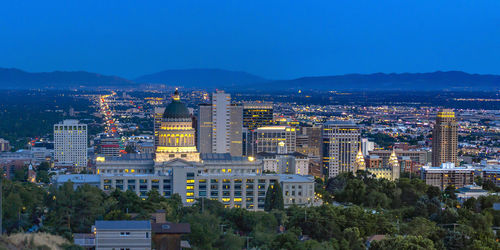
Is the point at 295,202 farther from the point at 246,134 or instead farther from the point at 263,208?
the point at 246,134

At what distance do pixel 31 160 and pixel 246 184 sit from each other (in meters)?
71.5

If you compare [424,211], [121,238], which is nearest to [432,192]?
[424,211]

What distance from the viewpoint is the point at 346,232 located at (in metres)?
72.2

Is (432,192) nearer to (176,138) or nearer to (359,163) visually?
(176,138)

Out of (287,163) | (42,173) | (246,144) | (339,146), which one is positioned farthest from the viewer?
(246,144)

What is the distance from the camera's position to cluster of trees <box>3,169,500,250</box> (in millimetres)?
65688

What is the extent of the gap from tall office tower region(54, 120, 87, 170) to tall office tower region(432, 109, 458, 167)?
205ft

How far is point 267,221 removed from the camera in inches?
3088

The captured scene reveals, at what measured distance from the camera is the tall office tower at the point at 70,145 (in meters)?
190

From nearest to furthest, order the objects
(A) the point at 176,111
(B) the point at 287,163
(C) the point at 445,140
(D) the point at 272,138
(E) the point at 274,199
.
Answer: (E) the point at 274,199 → (A) the point at 176,111 → (B) the point at 287,163 → (C) the point at 445,140 → (D) the point at 272,138

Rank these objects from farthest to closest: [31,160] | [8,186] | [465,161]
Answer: [465,161]
[31,160]
[8,186]

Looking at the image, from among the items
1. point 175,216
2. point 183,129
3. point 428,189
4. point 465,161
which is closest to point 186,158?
point 183,129

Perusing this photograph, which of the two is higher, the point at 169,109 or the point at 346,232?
the point at 169,109

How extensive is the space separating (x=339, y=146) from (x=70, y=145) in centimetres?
5605
